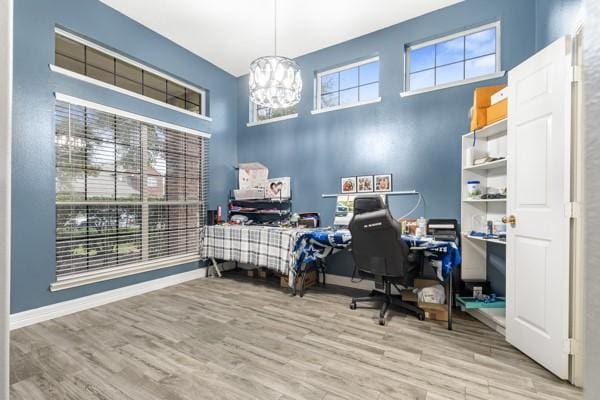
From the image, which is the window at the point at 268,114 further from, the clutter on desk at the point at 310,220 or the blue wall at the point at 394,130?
the clutter on desk at the point at 310,220

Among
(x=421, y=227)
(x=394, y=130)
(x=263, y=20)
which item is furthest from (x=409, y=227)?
(x=263, y=20)

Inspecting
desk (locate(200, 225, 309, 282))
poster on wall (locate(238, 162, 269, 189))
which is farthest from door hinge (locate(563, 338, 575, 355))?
poster on wall (locate(238, 162, 269, 189))

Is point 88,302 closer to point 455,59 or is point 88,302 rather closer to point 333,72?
point 333,72

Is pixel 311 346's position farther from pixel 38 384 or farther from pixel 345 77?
pixel 345 77

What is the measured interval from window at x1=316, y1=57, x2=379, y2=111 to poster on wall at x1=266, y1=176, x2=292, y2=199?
3.91 ft

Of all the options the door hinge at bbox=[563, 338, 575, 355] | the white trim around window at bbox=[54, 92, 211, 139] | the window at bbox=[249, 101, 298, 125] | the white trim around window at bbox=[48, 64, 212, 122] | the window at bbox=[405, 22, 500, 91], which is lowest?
the door hinge at bbox=[563, 338, 575, 355]

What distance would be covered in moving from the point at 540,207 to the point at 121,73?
4338 millimetres

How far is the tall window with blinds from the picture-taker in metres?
2.75

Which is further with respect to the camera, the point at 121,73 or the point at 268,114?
the point at 268,114

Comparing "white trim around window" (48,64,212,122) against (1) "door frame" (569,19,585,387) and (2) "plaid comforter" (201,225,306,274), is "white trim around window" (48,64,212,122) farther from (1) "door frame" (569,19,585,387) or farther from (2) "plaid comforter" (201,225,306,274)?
(1) "door frame" (569,19,585,387)

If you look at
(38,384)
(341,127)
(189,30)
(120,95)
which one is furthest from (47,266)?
(341,127)

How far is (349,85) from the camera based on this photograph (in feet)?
12.4

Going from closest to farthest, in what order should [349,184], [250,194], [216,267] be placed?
[349,184] → [216,267] → [250,194]

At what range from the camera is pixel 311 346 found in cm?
205
